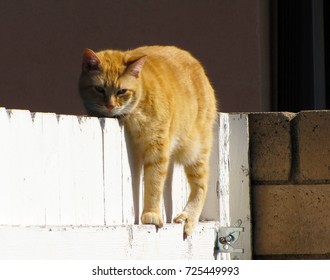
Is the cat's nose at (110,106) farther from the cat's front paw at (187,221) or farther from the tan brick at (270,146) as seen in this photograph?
the tan brick at (270,146)

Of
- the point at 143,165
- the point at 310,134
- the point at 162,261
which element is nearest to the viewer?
the point at 162,261

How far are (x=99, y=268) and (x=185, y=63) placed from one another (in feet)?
5.32

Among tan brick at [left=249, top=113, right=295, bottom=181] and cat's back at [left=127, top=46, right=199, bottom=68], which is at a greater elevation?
cat's back at [left=127, top=46, right=199, bottom=68]

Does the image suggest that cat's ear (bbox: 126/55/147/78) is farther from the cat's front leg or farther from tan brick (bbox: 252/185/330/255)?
tan brick (bbox: 252/185/330/255)

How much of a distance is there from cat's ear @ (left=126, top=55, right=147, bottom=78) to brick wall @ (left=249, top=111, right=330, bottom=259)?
0.76m

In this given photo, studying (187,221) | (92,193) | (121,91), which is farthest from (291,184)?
(92,193)

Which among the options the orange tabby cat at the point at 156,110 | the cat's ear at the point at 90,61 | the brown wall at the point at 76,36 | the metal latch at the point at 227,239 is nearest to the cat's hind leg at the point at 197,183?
the orange tabby cat at the point at 156,110

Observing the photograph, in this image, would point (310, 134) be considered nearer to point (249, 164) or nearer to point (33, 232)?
point (249, 164)

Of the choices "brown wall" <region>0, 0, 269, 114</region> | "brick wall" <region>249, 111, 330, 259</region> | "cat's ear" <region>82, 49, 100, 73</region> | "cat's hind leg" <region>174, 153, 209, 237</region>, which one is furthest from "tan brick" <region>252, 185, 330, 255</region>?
"brown wall" <region>0, 0, 269, 114</region>

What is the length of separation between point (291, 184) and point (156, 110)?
32.9 inches

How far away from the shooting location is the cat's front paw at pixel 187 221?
4.96m

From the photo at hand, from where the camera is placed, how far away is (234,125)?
5.38 meters

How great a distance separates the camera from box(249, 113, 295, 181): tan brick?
533 cm

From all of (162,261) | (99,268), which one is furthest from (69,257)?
(162,261)
